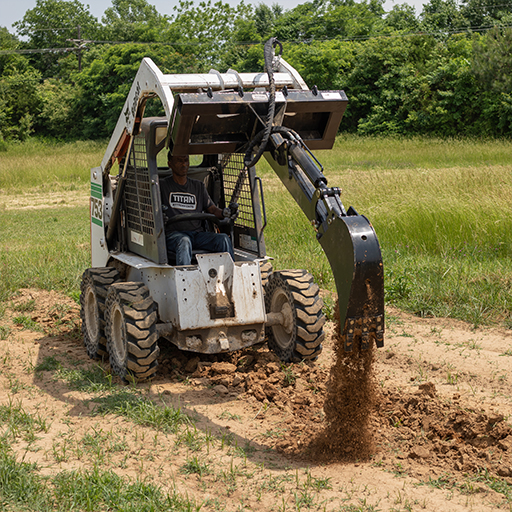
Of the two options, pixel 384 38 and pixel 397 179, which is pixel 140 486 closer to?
pixel 397 179

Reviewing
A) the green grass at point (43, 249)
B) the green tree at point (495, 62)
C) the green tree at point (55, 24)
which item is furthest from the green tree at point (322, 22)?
the green grass at point (43, 249)

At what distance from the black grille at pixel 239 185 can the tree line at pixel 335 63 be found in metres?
28.5

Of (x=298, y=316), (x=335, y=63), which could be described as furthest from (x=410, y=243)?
(x=335, y=63)

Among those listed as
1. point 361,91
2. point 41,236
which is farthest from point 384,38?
point 41,236

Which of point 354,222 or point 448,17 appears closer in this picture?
point 354,222

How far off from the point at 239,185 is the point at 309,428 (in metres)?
2.75

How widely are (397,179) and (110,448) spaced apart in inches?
388

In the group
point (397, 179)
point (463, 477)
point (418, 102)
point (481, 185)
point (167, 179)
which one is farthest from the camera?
point (418, 102)

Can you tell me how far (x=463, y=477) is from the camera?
386 cm

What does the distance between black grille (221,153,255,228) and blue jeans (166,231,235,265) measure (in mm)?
509

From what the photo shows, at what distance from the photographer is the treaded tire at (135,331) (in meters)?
5.31

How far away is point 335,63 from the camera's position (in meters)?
40.2

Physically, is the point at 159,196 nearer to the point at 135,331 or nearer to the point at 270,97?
the point at 135,331

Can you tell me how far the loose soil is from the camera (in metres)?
3.73
